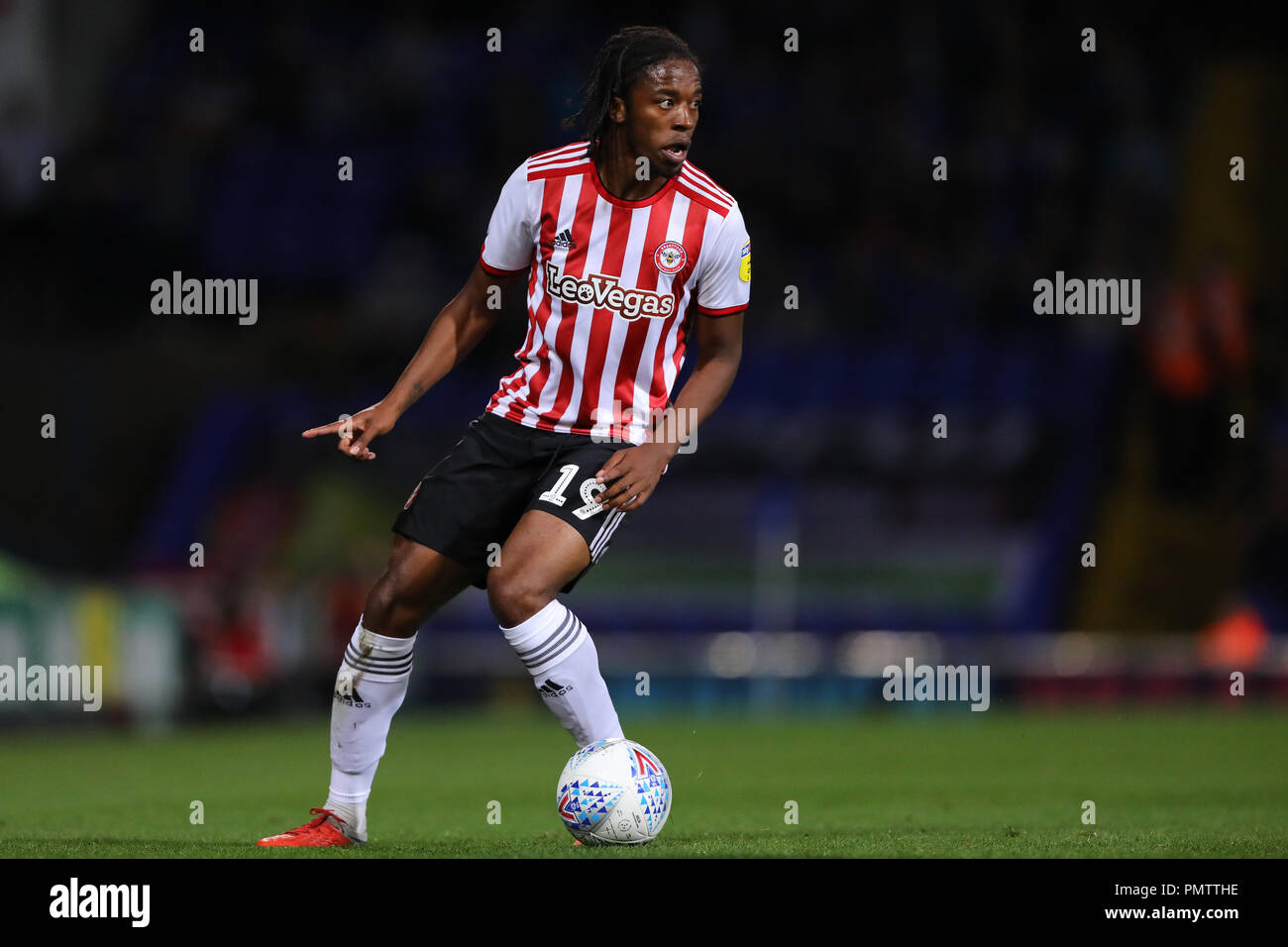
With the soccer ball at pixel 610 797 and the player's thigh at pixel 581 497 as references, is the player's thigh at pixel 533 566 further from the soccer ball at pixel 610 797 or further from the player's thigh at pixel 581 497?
the soccer ball at pixel 610 797

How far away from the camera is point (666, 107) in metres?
6.45

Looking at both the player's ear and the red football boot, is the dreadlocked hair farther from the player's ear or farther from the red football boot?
the red football boot

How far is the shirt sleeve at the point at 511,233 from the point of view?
6750mm

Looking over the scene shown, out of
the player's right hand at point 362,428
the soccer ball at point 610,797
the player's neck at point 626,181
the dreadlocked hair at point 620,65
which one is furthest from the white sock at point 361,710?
the dreadlocked hair at point 620,65

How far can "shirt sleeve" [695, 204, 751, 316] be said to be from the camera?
22.0ft

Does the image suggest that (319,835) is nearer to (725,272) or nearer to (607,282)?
(607,282)

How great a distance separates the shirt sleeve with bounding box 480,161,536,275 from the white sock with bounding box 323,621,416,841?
1.38m

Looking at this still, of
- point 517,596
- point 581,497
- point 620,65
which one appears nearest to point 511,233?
point 620,65

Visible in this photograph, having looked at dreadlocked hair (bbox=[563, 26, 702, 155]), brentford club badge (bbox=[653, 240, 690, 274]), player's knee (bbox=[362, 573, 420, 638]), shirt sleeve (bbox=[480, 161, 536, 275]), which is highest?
dreadlocked hair (bbox=[563, 26, 702, 155])

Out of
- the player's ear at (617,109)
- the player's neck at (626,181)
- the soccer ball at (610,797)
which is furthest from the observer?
the player's neck at (626,181)

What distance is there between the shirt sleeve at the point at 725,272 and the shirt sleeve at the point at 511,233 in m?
0.65

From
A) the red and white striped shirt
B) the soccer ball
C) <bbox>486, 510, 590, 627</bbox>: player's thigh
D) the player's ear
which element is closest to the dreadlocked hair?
the player's ear

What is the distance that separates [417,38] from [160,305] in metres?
5.77
